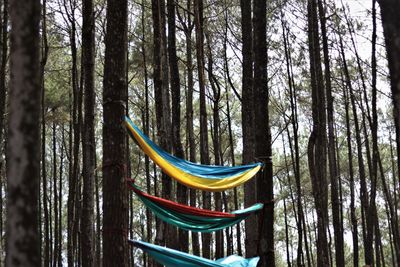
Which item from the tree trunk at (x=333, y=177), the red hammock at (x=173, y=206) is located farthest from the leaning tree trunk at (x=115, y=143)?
the tree trunk at (x=333, y=177)

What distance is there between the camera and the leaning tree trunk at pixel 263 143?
17.1 ft

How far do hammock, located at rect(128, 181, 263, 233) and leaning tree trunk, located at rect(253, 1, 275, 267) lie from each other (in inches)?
23.2

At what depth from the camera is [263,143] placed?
5.43 metres

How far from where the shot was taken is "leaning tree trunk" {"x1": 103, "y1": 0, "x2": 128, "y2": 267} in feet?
13.0

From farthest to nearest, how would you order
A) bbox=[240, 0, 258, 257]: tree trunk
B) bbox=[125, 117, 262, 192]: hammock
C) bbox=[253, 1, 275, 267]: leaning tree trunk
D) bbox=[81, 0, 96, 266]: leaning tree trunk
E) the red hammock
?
bbox=[240, 0, 258, 257]: tree trunk < bbox=[81, 0, 96, 266]: leaning tree trunk < bbox=[253, 1, 275, 267]: leaning tree trunk < bbox=[125, 117, 262, 192]: hammock < the red hammock

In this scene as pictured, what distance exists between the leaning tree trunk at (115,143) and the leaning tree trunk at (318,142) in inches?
185

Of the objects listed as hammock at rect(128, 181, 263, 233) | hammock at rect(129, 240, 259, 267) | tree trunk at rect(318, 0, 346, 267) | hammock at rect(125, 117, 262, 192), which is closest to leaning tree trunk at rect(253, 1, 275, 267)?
hammock at rect(125, 117, 262, 192)

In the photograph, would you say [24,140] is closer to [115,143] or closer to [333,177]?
[115,143]

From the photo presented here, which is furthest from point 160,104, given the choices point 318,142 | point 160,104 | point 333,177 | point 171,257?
point 333,177

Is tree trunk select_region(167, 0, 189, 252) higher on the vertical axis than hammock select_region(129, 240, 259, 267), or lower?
higher

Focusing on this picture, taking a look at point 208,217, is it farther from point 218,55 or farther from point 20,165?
point 218,55

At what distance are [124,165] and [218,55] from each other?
31.4 feet

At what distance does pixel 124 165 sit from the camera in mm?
4164

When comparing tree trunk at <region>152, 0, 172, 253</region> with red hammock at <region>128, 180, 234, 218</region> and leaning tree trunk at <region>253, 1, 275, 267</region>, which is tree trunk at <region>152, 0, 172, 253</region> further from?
red hammock at <region>128, 180, 234, 218</region>
